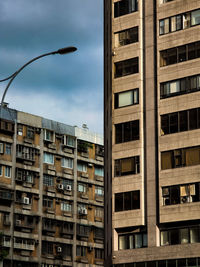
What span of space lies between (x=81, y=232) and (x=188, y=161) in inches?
1333

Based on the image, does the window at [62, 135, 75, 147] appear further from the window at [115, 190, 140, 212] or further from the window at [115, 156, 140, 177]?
the window at [115, 190, 140, 212]

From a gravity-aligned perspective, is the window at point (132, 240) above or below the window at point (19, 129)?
below

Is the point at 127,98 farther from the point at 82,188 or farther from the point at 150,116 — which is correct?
the point at 82,188

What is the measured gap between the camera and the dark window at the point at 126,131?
5438cm

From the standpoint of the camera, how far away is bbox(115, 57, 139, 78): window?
55688 mm

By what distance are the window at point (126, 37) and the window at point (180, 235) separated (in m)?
15.7

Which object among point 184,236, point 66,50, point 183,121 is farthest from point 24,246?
point 66,50

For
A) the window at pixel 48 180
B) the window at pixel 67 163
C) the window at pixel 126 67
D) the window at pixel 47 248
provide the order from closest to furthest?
the window at pixel 126 67 → the window at pixel 47 248 → the window at pixel 48 180 → the window at pixel 67 163

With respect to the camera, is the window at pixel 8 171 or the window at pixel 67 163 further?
the window at pixel 67 163

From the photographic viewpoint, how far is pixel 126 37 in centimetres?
5691

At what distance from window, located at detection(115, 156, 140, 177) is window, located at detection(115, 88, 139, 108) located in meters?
4.50

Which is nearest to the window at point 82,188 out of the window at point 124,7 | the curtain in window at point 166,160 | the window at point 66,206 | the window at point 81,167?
the window at point 81,167

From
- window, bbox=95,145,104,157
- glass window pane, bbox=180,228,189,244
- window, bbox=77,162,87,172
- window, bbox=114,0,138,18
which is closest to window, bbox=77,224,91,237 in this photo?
window, bbox=77,162,87,172

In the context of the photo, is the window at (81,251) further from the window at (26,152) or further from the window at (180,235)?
the window at (180,235)
